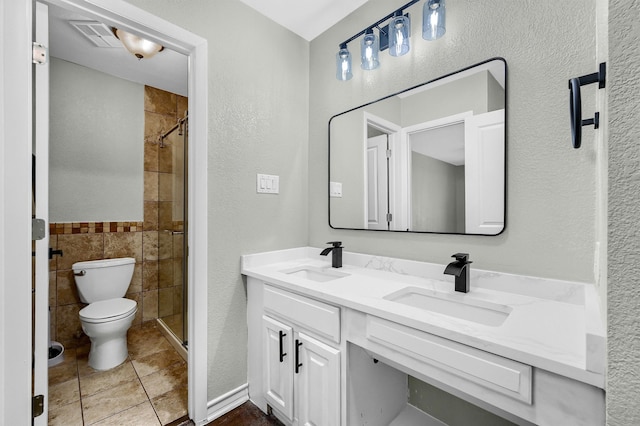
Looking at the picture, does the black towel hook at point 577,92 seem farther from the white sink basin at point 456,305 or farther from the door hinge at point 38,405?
the door hinge at point 38,405

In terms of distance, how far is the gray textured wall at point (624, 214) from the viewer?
48cm

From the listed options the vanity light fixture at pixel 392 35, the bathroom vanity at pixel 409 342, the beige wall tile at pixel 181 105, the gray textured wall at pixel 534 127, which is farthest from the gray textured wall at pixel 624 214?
the beige wall tile at pixel 181 105

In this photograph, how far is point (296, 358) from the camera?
127 cm

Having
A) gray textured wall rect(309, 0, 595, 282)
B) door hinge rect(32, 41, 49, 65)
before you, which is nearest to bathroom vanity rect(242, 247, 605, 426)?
gray textured wall rect(309, 0, 595, 282)

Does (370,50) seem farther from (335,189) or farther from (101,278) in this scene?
(101,278)

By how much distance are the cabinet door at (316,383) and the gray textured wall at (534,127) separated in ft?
2.20

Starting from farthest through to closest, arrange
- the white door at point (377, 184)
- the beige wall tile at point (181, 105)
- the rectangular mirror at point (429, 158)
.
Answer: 1. the beige wall tile at point (181, 105)
2. the white door at point (377, 184)
3. the rectangular mirror at point (429, 158)

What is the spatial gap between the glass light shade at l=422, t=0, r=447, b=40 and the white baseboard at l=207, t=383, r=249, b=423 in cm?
209

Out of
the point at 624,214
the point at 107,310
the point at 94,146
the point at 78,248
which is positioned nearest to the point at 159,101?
the point at 94,146

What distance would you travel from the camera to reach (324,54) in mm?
1920

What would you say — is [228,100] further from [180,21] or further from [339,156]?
[339,156]

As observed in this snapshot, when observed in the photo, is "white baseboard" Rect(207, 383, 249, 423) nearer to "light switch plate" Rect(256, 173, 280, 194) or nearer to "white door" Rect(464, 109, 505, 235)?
"light switch plate" Rect(256, 173, 280, 194)

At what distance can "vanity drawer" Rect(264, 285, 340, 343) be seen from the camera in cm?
113

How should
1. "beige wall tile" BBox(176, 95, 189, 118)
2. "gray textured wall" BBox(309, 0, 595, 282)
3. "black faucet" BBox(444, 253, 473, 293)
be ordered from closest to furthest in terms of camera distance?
"gray textured wall" BBox(309, 0, 595, 282) → "black faucet" BBox(444, 253, 473, 293) → "beige wall tile" BBox(176, 95, 189, 118)
